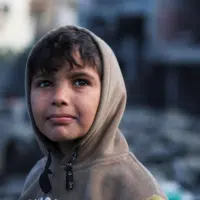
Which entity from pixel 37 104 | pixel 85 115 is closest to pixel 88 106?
pixel 85 115

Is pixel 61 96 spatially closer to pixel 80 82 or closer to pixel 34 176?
pixel 80 82

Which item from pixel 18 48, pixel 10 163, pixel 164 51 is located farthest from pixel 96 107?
pixel 18 48

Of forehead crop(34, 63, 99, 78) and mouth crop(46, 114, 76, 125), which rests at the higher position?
forehead crop(34, 63, 99, 78)

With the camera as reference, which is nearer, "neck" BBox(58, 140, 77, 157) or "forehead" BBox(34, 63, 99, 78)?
"forehead" BBox(34, 63, 99, 78)

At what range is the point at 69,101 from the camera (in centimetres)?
217

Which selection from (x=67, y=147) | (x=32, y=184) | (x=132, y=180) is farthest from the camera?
(x=32, y=184)

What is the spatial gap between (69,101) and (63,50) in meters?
0.17

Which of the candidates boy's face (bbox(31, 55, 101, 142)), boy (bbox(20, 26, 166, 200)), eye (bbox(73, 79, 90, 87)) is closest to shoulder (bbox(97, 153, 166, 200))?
boy (bbox(20, 26, 166, 200))

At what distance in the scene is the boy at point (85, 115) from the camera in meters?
2.17

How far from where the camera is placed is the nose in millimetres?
2164

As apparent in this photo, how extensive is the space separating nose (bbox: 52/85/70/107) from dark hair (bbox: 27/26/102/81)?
0.23 feet

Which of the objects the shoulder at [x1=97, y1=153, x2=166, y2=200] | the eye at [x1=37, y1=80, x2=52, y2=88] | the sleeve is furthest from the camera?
the sleeve

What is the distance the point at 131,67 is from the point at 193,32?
13.2 feet

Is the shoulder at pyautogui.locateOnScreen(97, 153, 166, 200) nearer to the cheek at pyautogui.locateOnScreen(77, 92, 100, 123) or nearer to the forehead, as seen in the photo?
the cheek at pyautogui.locateOnScreen(77, 92, 100, 123)
